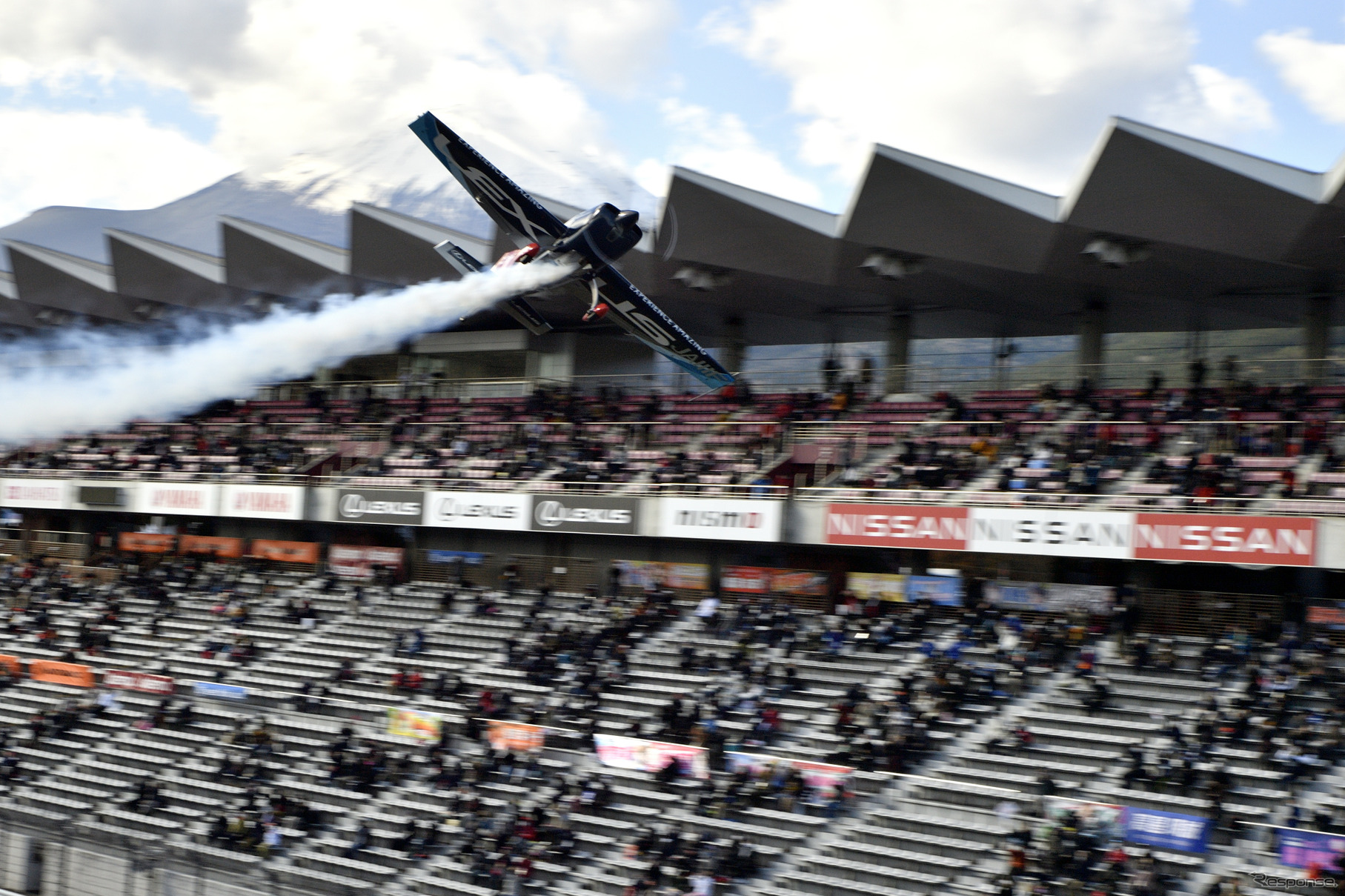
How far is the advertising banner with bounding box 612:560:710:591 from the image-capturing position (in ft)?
96.2

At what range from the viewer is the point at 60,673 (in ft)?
102

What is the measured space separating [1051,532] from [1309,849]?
825 centimetres

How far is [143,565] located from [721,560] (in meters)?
20.8

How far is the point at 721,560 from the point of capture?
2914cm

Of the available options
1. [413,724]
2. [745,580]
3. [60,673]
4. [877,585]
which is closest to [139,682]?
[60,673]

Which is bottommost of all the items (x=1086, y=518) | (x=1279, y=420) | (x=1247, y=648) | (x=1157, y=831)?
(x=1157, y=831)

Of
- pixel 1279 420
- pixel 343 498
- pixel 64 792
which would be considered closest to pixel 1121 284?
pixel 1279 420

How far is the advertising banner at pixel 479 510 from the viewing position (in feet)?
101

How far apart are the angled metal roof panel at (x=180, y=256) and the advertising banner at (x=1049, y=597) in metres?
31.7

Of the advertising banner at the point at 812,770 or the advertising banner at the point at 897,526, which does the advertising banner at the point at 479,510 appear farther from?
the advertising banner at the point at 812,770

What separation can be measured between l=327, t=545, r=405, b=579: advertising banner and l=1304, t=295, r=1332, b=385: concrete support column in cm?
2502

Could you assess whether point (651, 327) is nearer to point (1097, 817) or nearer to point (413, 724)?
point (413, 724)

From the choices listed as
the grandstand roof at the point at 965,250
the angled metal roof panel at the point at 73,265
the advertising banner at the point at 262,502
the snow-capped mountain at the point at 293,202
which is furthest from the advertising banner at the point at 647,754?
the snow-capped mountain at the point at 293,202

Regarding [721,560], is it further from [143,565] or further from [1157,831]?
[143,565]
